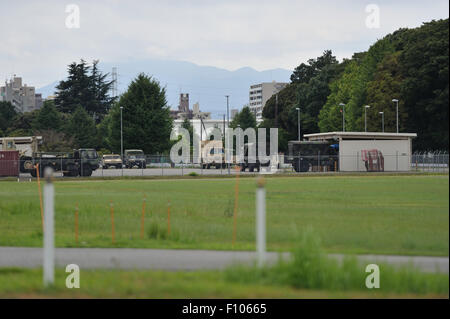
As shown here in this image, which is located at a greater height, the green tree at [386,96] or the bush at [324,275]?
the green tree at [386,96]

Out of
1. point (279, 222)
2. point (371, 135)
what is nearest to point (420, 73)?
point (371, 135)

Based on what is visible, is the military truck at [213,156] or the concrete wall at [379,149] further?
the military truck at [213,156]

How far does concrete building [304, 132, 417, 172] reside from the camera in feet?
196

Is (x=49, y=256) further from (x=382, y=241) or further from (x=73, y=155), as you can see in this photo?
(x=73, y=155)

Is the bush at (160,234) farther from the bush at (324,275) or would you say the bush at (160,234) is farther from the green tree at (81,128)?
the green tree at (81,128)

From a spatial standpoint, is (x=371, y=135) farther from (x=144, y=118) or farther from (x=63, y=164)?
(x=144, y=118)

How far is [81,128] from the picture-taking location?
104 metres

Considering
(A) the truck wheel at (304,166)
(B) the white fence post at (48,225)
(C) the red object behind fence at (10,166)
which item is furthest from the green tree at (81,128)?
(B) the white fence post at (48,225)

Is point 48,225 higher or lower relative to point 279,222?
higher

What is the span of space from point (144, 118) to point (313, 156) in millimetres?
32580

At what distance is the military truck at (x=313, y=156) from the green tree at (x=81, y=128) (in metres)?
46.6

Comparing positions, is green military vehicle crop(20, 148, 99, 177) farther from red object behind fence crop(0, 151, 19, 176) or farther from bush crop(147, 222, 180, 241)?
bush crop(147, 222, 180, 241)

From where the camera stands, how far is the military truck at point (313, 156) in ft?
202
